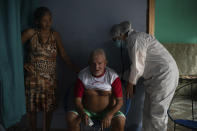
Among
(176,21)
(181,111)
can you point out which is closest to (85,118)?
(181,111)

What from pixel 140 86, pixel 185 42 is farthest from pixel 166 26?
pixel 140 86

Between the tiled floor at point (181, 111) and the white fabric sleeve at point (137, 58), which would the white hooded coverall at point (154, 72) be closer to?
the white fabric sleeve at point (137, 58)

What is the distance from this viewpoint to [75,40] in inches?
86.2

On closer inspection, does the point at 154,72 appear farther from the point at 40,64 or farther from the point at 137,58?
the point at 40,64

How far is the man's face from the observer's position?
1.69 meters

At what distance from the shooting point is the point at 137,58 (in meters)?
1.77

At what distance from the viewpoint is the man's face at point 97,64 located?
1.69 meters

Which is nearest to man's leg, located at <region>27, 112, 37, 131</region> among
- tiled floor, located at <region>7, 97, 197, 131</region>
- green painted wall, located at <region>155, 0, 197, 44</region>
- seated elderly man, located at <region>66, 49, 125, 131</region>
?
tiled floor, located at <region>7, 97, 197, 131</region>

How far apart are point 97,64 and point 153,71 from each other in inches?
23.6

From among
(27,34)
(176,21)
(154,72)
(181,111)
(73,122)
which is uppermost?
(176,21)

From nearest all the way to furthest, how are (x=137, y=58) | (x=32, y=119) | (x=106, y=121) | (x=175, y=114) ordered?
(x=106, y=121)
(x=137, y=58)
(x=32, y=119)
(x=175, y=114)

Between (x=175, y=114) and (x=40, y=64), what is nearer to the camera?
(x=40, y=64)

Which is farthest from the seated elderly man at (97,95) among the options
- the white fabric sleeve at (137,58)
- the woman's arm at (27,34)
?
the woman's arm at (27,34)

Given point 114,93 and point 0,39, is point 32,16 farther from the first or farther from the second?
point 114,93
